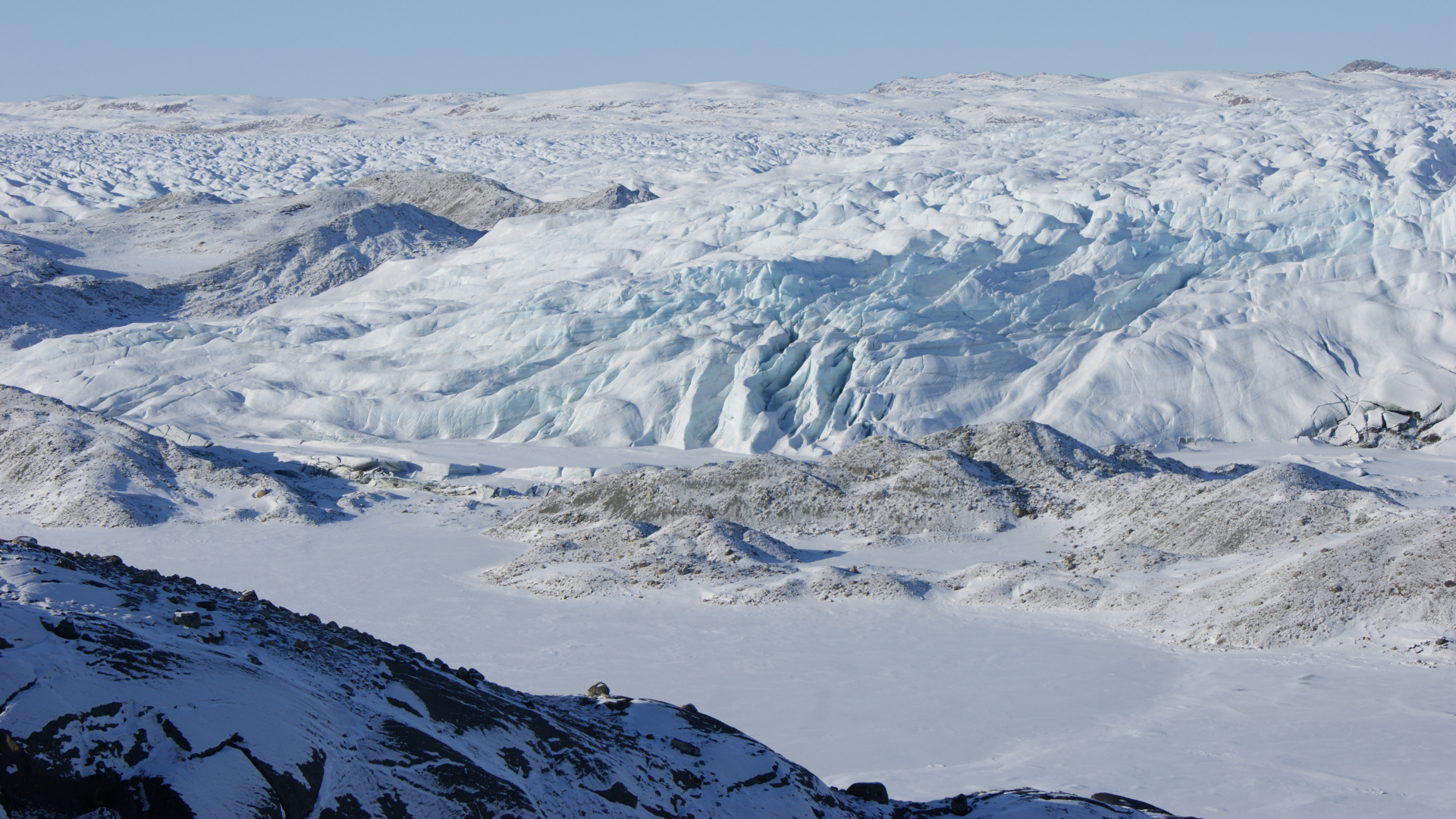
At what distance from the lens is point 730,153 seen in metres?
53.6

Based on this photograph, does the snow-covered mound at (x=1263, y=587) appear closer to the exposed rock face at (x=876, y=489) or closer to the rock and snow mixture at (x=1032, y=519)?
the rock and snow mixture at (x=1032, y=519)

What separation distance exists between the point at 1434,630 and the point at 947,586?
430 cm

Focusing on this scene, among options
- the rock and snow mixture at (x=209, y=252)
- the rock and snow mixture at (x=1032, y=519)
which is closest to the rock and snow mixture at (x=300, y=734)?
the rock and snow mixture at (x=1032, y=519)

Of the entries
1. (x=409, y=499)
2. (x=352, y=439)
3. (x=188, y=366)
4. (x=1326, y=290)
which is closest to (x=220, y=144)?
(x=188, y=366)

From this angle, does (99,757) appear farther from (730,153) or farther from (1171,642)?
(730,153)

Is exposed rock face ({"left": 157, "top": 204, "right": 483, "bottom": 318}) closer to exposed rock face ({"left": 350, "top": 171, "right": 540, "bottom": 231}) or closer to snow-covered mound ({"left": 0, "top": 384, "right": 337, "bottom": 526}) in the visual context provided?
exposed rock face ({"left": 350, "top": 171, "right": 540, "bottom": 231})

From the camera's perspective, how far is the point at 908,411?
20047mm

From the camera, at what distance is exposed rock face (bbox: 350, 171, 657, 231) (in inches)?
1583

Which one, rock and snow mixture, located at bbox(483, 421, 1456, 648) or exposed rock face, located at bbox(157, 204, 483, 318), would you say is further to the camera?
exposed rock face, located at bbox(157, 204, 483, 318)

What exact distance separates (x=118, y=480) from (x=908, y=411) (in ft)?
40.6

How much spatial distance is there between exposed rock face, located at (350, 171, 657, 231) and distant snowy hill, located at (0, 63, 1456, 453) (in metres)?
8.13

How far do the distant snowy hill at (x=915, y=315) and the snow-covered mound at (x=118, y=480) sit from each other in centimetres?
393

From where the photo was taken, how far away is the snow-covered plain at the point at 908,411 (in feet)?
27.9

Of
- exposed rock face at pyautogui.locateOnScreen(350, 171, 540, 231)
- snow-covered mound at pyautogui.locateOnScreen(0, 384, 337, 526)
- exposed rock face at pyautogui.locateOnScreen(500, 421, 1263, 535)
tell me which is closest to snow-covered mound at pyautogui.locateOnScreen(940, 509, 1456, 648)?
exposed rock face at pyautogui.locateOnScreen(500, 421, 1263, 535)
